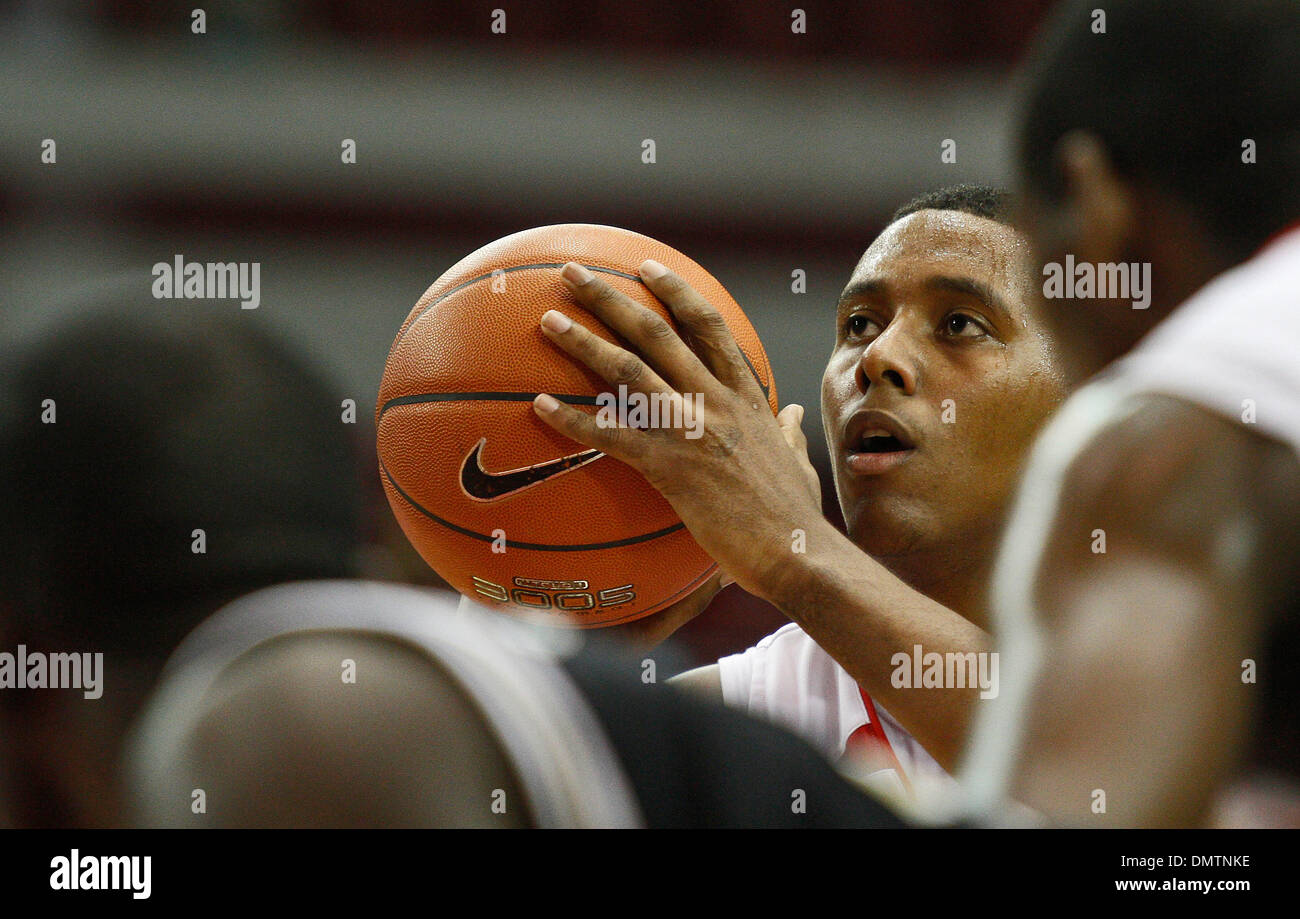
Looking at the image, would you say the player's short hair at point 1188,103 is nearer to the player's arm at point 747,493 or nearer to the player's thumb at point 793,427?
the player's arm at point 747,493

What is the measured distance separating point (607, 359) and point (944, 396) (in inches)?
28.9

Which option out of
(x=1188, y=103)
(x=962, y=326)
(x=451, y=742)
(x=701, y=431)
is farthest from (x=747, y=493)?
(x=451, y=742)

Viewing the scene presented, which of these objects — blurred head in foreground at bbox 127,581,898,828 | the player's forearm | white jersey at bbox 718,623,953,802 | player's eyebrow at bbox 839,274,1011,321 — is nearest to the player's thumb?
the player's forearm

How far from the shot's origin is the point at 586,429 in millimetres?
1653

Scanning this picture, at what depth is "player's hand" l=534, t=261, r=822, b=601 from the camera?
1.66 meters

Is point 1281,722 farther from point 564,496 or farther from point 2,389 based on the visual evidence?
point 2,389

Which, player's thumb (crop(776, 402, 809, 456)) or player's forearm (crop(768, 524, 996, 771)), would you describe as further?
player's thumb (crop(776, 402, 809, 456))

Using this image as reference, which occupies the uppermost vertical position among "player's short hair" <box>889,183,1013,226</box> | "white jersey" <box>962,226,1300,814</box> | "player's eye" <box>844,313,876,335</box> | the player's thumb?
"player's short hair" <box>889,183,1013,226</box>

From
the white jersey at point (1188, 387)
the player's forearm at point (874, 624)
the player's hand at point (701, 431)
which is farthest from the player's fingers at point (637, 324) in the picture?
the white jersey at point (1188, 387)

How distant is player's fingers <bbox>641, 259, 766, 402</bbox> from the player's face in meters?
0.44

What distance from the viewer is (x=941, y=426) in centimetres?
214

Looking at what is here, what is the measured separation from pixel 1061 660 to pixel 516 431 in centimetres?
84

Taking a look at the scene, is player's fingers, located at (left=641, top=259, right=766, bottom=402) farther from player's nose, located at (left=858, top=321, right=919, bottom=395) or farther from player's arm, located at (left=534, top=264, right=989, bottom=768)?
player's nose, located at (left=858, top=321, right=919, bottom=395)
